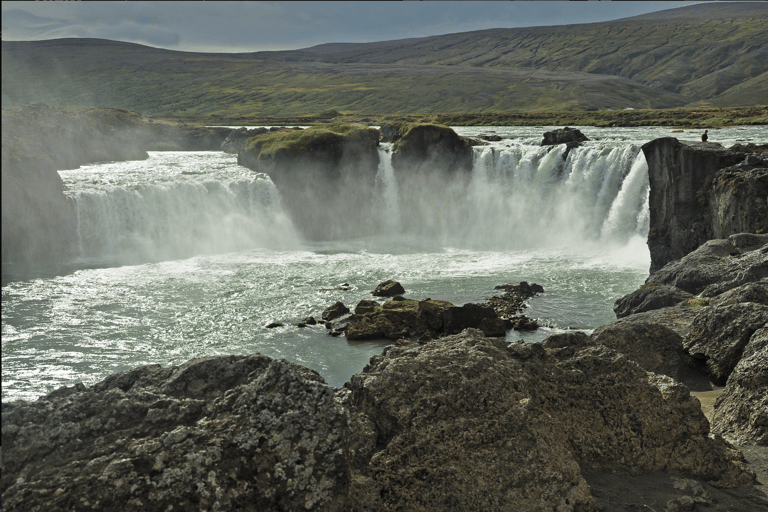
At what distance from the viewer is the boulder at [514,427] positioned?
5.31 metres

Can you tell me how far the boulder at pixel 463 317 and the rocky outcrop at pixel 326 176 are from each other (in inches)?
1125

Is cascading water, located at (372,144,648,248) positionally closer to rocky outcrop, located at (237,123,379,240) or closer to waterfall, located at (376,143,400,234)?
waterfall, located at (376,143,400,234)

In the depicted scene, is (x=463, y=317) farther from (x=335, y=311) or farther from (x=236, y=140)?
(x=236, y=140)

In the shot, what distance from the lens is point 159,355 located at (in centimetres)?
2436

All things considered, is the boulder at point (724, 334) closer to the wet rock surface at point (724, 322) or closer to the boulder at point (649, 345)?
the wet rock surface at point (724, 322)

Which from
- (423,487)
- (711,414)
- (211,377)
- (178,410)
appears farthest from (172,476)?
(711,414)

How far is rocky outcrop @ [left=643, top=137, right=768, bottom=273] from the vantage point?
27656mm

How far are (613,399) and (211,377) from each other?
4412 mm

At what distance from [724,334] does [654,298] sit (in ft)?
33.2

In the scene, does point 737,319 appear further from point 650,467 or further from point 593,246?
point 593,246

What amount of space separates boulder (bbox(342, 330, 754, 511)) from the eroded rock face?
0.90m

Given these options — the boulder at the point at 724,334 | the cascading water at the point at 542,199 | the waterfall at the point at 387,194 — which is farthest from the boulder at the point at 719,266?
the waterfall at the point at 387,194

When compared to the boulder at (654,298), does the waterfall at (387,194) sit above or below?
above

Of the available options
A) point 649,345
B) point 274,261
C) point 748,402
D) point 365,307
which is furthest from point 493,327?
point 274,261
